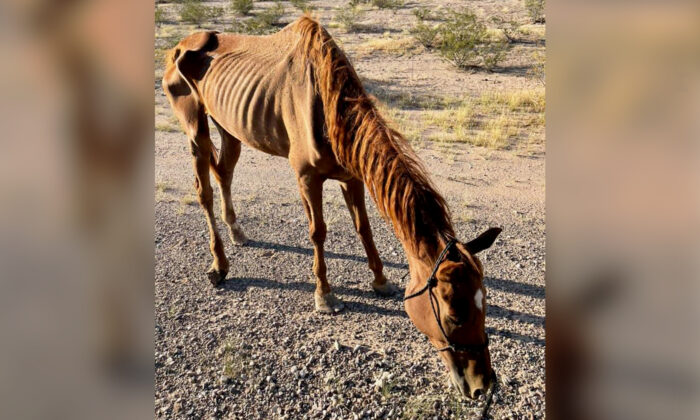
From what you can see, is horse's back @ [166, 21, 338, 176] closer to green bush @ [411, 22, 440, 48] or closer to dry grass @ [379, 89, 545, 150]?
dry grass @ [379, 89, 545, 150]

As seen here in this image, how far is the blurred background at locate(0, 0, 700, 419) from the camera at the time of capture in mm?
765

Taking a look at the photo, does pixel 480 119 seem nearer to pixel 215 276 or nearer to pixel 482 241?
pixel 215 276

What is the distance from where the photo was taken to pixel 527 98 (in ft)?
35.5

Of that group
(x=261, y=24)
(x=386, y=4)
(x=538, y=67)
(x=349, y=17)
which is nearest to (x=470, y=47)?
(x=538, y=67)

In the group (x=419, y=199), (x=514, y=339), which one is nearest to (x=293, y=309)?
(x=514, y=339)

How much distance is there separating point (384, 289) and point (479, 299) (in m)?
2.17

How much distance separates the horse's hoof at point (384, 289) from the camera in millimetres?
4773

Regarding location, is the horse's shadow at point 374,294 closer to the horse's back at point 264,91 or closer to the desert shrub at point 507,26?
the horse's back at point 264,91
